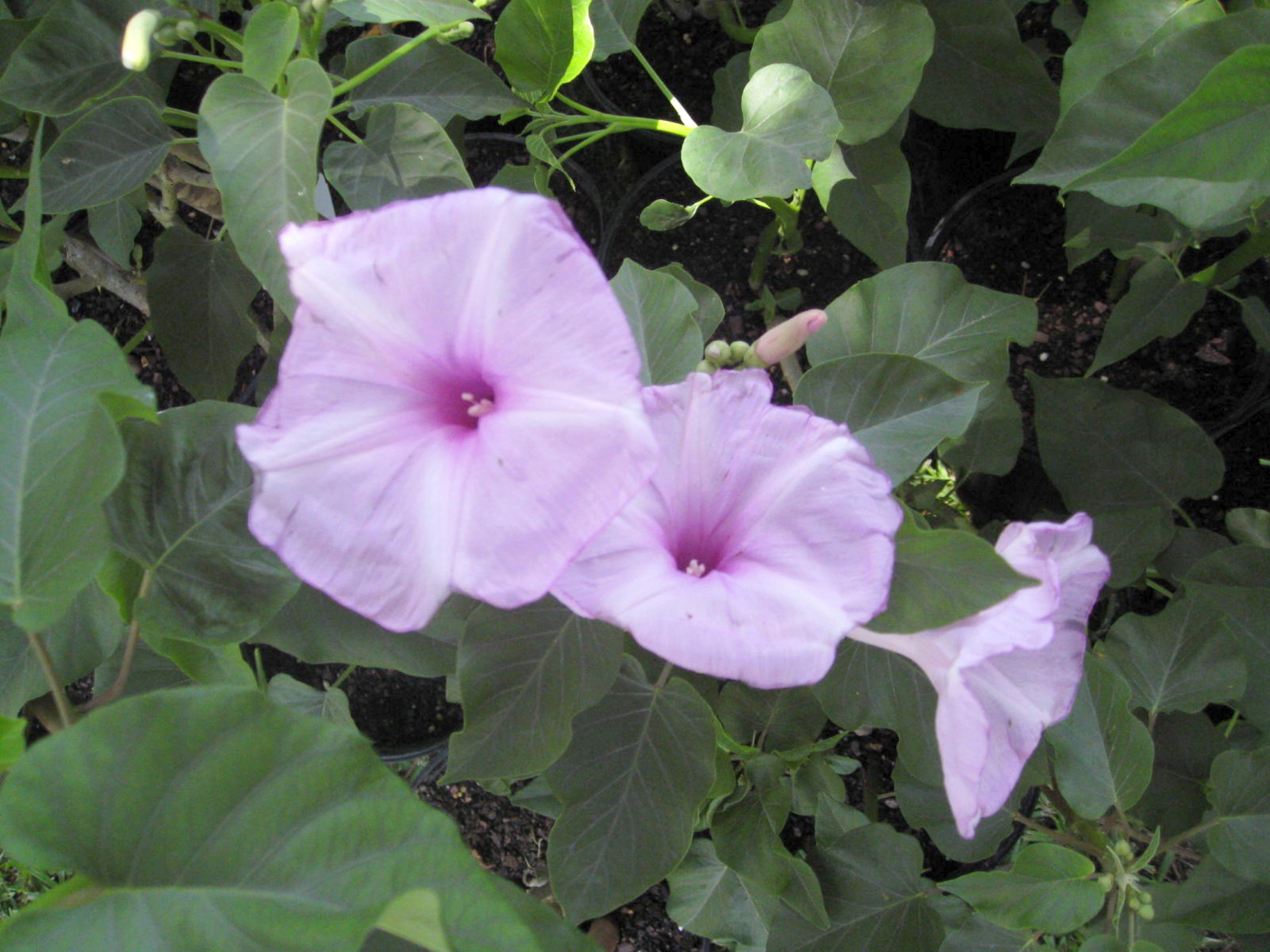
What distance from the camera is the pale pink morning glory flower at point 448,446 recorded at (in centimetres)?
49

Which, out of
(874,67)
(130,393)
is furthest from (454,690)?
(874,67)

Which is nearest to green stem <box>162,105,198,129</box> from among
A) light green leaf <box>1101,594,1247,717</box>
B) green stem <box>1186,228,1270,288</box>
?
light green leaf <box>1101,594,1247,717</box>

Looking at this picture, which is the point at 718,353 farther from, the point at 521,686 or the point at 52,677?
the point at 52,677

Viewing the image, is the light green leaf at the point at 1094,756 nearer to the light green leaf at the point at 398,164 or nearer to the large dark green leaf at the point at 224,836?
the large dark green leaf at the point at 224,836

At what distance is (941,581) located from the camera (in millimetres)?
541

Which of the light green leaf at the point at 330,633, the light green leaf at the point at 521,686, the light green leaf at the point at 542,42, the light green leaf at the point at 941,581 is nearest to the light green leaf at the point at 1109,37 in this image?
the light green leaf at the point at 542,42

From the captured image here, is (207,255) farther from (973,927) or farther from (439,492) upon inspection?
(973,927)

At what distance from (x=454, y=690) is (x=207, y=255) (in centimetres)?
65

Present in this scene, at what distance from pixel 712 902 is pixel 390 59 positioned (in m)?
1.11

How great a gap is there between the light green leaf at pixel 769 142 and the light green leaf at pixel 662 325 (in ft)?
0.45

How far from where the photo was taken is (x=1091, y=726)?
875mm

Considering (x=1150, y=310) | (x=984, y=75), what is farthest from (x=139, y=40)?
(x=1150, y=310)

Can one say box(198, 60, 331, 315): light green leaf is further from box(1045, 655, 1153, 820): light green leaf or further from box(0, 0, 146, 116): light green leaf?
box(1045, 655, 1153, 820): light green leaf

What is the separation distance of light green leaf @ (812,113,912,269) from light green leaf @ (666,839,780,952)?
33.3 inches
